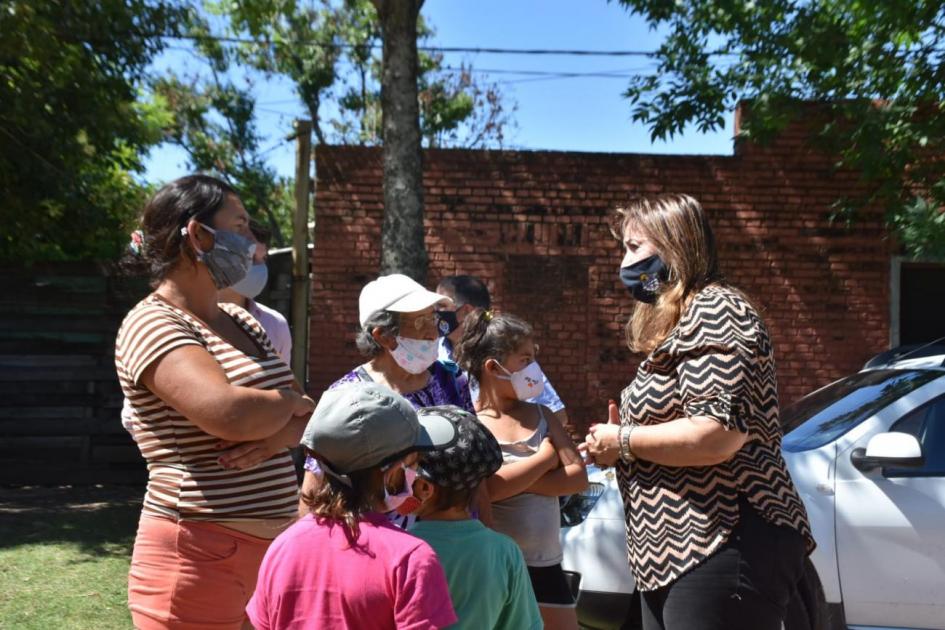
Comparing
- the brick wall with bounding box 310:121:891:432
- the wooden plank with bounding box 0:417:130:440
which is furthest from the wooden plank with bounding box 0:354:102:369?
the brick wall with bounding box 310:121:891:432

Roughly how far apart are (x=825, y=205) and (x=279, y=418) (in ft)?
27.8

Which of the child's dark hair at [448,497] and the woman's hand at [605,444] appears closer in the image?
the child's dark hair at [448,497]

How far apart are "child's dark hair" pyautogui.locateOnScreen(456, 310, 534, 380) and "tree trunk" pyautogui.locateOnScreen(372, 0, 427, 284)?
14.7 feet

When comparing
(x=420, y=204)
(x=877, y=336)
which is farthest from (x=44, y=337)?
(x=877, y=336)

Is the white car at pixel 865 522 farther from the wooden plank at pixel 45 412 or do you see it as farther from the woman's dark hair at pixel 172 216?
the wooden plank at pixel 45 412

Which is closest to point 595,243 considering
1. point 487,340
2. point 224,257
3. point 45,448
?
point 45,448

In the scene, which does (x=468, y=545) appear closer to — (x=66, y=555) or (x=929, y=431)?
(x=929, y=431)

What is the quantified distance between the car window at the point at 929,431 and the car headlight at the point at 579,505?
144cm

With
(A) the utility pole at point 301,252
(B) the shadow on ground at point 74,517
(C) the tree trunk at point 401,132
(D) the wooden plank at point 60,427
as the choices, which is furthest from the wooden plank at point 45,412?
(C) the tree trunk at point 401,132

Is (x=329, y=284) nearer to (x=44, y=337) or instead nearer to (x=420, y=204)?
(x=420, y=204)

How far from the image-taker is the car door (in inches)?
185

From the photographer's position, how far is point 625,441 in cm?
273

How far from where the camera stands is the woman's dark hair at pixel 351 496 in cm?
228

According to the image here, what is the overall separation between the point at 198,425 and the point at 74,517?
6.10m
